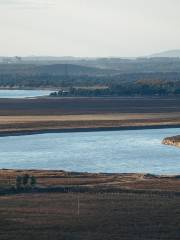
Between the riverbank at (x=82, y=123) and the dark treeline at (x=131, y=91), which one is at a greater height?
the dark treeline at (x=131, y=91)

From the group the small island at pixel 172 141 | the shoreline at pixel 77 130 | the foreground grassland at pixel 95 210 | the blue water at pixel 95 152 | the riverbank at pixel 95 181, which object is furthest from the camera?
the shoreline at pixel 77 130

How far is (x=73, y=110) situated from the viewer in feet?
234

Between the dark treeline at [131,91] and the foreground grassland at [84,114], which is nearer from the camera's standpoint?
the foreground grassland at [84,114]

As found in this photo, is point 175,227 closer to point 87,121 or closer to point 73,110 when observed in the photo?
point 87,121

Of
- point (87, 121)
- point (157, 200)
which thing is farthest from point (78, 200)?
point (87, 121)

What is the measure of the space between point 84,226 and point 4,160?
1892cm

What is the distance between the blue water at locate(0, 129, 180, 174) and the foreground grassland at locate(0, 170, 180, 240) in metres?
5.16

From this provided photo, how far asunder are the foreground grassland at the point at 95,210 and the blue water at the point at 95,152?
16.9ft

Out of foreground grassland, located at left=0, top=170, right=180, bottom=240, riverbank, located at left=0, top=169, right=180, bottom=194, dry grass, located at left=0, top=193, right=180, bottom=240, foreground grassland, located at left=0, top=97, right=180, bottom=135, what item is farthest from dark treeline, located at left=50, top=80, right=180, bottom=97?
dry grass, located at left=0, top=193, right=180, bottom=240

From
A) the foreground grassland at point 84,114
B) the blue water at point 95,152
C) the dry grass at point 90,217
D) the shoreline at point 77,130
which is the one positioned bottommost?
the dry grass at point 90,217

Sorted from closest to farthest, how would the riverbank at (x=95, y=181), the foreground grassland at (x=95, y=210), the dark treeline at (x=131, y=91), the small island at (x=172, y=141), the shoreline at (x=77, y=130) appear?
the foreground grassland at (x=95, y=210), the riverbank at (x=95, y=181), the small island at (x=172, y=141), the shoreline at (x=77, y=130), the dark treeline at (x=131, y=91)

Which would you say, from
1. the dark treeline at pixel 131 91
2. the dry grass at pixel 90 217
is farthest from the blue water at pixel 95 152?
the dark treeline at pixel 131 91

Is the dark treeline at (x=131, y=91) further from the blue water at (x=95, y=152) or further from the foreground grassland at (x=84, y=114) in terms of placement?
the blue water at (x=95, y=152)

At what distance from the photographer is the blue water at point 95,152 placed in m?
40.9
